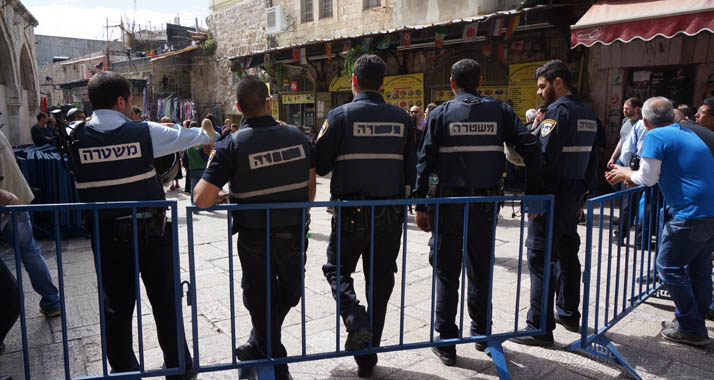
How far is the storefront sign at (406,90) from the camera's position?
13346 mm

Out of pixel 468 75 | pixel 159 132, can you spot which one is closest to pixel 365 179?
pixel 468 75

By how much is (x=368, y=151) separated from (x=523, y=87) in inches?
354

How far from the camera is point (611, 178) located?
3557 millimetres

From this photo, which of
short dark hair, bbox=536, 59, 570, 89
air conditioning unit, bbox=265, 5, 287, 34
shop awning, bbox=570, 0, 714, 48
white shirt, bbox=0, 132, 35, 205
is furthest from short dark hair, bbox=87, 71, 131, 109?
air conditioning unit, bbox=265, 5, 287, 34

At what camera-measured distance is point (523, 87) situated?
1097 cm

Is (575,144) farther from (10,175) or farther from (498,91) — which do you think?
(498,91)

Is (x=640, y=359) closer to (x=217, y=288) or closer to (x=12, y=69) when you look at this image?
(x=217, y=288)

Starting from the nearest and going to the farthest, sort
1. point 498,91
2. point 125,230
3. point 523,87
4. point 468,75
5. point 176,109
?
point 125,230, point 468,75, point 523,87, point 498,91, point 176,109

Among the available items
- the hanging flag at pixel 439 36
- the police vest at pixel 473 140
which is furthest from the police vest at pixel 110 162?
the hanging flag at pixel 439 36

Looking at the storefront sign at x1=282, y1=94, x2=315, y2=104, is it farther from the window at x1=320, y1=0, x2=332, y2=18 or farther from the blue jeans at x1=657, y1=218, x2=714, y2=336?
the blue jeans at x1=657, y1=218, x2=714, y2=336

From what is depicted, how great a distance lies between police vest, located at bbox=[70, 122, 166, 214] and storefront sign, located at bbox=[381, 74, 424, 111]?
36.5 ft

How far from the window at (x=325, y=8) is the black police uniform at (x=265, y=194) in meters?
14.6

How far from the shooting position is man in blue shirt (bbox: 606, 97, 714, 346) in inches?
129

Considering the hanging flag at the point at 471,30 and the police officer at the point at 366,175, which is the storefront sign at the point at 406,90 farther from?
the police officer at the point at 366,175
